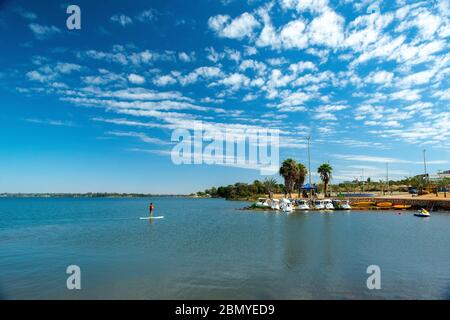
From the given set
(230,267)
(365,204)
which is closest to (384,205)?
(365,204)

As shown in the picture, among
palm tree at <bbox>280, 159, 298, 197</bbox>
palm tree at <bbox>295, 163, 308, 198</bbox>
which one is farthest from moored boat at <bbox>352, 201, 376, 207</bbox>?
palm tree at <bbox>295, 163, 308, 198</bbox>

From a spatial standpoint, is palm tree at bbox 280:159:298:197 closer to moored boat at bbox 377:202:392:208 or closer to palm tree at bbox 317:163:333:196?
palm tree at bbox 317:163:333:196

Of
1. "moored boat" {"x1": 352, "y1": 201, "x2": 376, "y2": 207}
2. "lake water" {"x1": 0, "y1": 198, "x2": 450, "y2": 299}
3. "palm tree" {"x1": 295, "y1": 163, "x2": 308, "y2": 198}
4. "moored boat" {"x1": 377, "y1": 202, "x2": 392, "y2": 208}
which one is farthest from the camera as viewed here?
"palm tree" {"x1": 295, "y1": 163, "x2": 308, "y2": 198}

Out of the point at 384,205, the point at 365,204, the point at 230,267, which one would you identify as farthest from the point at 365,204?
the point at 230,267

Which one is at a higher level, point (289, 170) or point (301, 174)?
point (289, 170)

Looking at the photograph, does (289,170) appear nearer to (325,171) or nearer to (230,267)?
(325,171)

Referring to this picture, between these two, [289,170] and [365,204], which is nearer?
[365,204]

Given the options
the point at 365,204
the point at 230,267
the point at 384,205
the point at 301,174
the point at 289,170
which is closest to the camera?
the point at 230,267

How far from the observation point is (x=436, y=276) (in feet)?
51.0

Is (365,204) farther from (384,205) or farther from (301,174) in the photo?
(301,174)

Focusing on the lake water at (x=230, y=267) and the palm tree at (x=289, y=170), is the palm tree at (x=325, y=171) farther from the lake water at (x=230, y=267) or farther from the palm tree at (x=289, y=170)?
the lake water at (x=230, y=267)

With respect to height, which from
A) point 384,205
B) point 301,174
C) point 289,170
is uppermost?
point 289,170

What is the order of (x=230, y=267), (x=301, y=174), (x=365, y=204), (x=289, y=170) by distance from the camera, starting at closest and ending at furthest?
(x=230, y=267), (x=365, y=204), (x=289, y=170), (x=301, y=174)
